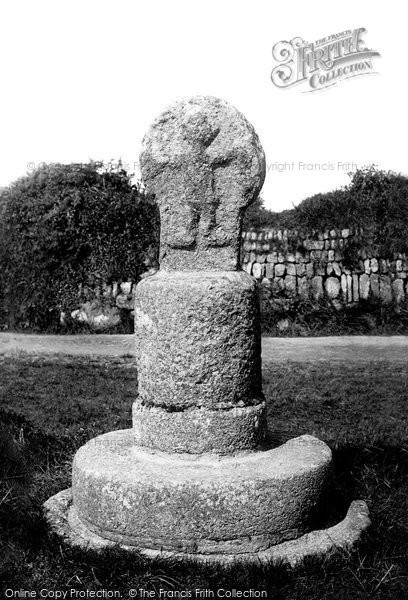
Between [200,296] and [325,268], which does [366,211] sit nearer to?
[325,268]

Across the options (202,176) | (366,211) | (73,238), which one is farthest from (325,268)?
(202,176)

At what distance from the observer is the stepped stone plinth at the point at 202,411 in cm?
338

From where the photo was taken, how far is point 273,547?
136 inches

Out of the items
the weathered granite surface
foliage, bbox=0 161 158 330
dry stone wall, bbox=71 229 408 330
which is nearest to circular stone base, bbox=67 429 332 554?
the weathered granite surface

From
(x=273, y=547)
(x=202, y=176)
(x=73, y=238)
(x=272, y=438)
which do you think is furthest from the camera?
(x=73, y=238)

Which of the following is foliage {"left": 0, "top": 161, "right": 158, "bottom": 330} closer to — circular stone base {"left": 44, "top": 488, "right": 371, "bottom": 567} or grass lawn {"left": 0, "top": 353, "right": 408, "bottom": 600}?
grass lawn {"left": 0, "top": 353, "right": 408, "bottom": 600}

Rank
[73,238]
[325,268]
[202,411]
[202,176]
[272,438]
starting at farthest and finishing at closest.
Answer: [73,238]
[325,268]
[272,438]
[202,176]
[202,411]

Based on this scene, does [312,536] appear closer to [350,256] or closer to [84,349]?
[84,349]

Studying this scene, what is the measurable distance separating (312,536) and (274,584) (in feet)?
1.53

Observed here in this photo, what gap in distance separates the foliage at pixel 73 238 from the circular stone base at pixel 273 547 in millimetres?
9567

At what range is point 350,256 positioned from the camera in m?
13.1

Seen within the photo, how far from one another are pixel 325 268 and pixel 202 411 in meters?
10.00

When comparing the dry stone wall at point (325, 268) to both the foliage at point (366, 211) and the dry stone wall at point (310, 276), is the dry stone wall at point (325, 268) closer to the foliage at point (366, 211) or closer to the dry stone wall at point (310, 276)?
the dry stone wall at point (310, 276)

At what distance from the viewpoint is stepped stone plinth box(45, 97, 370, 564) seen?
3.38 meters
